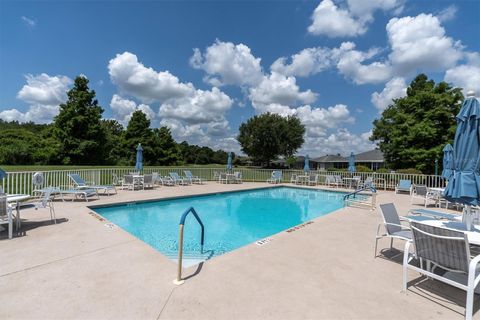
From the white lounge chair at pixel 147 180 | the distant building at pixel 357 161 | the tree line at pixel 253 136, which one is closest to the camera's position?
the white lounge chair at pixel 147 180

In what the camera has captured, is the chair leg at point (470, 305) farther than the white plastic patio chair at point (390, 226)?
No

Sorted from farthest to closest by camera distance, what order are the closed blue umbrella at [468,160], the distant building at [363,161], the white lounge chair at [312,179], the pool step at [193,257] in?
the distant building at [363,161], the white lounge chair at [312,179], the pool step at [193,257], the closed blue umbrella at [468,160]

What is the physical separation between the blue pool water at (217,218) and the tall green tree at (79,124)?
18184 millimetres

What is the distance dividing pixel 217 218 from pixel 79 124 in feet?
70.0

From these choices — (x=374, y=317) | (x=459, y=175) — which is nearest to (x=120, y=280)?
(x=374, y=317)

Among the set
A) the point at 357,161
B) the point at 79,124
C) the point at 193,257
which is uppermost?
the point at 79,124

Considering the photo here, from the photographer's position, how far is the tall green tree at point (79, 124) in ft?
70.6

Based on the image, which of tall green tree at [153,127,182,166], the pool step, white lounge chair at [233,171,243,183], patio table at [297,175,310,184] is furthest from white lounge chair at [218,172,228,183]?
tall green tree at [153,127,182,166]

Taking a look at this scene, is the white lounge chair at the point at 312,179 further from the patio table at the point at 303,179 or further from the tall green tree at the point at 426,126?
the tall green tree at the point at 426,126

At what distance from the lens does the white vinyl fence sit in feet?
25.5

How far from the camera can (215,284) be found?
2.60 metres

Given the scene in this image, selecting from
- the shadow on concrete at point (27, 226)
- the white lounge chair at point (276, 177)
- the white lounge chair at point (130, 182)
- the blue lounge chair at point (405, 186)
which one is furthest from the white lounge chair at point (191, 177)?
the blue lounge chair at point (405, 186)

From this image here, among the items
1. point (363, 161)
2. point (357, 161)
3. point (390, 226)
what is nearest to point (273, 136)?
point (357, 161)

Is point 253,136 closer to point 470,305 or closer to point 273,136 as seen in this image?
point 273,136
